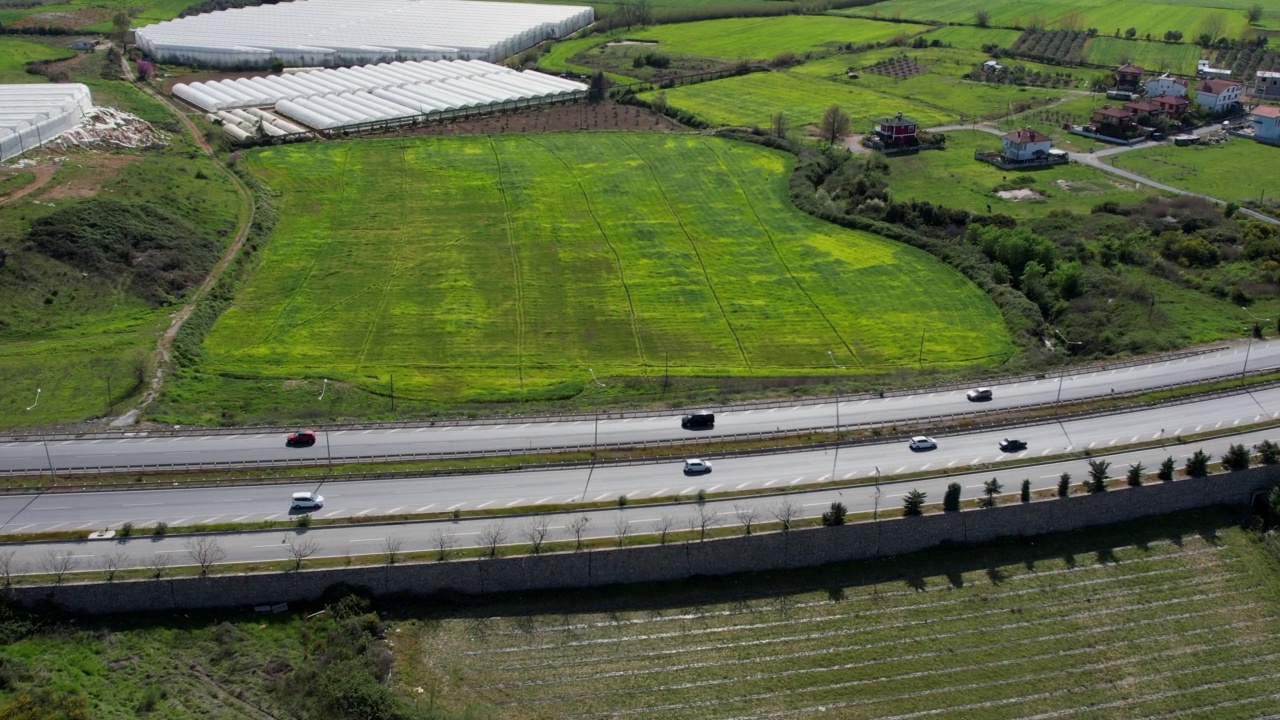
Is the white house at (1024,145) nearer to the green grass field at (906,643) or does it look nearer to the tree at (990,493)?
the green grass field at (906,643)

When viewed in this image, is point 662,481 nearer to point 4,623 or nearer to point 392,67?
point 4,623

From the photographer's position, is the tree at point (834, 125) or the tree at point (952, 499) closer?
the tree at point (952, 499)

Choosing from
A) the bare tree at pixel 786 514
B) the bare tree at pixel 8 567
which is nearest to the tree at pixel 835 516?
the bare tree at pixel 786 514

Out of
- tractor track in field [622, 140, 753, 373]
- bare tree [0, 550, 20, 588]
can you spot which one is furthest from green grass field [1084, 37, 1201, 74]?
bare tree [0, 550, 20, 588]

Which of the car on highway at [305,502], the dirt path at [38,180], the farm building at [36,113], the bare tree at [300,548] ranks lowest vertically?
the bare tree at [300,548]

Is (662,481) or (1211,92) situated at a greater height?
(1211,92)

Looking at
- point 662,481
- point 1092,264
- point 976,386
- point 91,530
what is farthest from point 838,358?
point 91,530
